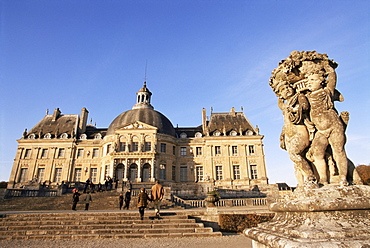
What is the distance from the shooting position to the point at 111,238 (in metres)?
8.41

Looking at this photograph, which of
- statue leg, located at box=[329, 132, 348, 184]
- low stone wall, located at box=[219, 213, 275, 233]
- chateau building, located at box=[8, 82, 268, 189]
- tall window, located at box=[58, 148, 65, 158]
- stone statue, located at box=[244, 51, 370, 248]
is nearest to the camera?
stone statue, located at box=[244, 51, 370, 248]

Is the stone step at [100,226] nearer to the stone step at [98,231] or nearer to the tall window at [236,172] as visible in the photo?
the stone step at [98,231]

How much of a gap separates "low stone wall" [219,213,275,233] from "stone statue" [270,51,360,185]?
25.2 feet

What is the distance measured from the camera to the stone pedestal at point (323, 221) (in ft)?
7.01

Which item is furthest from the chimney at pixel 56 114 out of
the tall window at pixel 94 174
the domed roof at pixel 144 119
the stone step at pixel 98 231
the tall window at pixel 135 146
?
the stone step at pixel 98 231

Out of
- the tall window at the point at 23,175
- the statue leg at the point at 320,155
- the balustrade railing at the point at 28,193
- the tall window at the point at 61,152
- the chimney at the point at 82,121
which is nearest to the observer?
the statue leg at the point at 320,155

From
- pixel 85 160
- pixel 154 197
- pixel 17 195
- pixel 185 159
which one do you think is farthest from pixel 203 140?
pixel 154 197

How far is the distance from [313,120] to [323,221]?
158cm

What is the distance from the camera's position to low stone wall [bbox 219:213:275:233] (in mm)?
10273

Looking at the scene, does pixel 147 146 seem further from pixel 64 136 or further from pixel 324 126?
pixel 324 126

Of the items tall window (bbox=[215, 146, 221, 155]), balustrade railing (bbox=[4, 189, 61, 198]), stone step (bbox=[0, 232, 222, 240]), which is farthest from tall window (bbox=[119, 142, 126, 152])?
stone step (bbox=[0, 232, 222, 240])

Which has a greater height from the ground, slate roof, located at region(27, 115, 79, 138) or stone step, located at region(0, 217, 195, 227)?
slate roof, located at region(27, 115, 79, 138)

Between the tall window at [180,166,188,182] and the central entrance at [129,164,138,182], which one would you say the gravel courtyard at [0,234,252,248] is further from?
the tall window at [180,166,188,182]

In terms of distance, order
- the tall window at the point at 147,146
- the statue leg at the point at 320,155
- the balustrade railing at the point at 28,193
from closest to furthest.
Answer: the statue leg at the point at 320,155
the balustrade railing at the point at 28,193
the tall window at the point at 147,146
